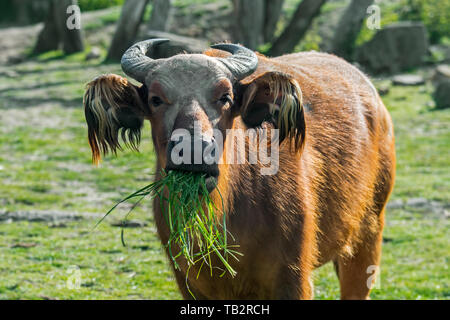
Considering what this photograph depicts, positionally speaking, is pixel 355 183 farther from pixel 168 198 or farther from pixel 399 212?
pixel 399 212

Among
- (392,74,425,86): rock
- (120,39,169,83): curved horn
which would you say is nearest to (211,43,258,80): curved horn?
(120,39,169,83): curved horn

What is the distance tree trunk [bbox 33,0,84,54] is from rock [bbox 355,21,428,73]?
8.56 meters

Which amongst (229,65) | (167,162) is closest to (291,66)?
(229,65)

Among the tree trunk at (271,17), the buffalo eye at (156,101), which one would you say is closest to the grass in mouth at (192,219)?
the buffalo eye at (156,101)

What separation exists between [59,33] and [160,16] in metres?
4.02

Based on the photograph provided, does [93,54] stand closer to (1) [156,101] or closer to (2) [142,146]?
(2) [142,146]

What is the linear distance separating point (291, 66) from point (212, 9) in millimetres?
19361

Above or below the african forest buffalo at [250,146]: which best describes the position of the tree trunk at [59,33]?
below

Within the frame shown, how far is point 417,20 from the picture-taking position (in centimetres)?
2122

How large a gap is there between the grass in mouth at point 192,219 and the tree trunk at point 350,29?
1471 centimetres

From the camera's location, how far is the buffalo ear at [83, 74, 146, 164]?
4.91 metres

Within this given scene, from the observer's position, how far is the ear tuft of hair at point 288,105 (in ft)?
16.1

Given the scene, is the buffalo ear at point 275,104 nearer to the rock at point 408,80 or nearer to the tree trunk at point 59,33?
the rock at point 408,80

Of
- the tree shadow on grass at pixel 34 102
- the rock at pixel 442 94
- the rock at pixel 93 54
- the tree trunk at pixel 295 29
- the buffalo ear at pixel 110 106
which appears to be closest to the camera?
the buffalo ear at pixel 110 106
